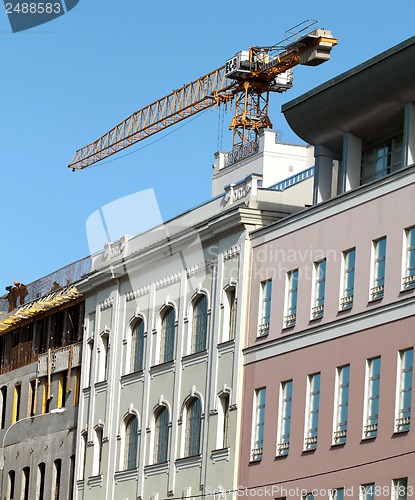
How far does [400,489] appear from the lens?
45906 mm

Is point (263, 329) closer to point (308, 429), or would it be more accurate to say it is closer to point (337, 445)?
point (308, 429)

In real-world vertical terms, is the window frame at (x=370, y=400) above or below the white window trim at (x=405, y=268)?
below

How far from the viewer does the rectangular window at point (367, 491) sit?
47122 millimetres

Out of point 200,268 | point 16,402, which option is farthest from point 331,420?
point 16,402

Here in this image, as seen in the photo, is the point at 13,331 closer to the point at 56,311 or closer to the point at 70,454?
the point at 56,311

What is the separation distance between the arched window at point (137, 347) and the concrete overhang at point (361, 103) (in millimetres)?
11490

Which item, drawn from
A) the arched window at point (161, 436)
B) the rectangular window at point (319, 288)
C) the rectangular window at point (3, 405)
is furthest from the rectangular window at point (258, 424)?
the rectangular window at point (3, 405)

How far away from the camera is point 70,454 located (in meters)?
67.8

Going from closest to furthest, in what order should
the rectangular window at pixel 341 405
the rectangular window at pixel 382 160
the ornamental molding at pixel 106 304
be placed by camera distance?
the rectangular window at pixel 341 405
the rectangular window at pixel 382 160
the ornamental molding at pixel 106 304

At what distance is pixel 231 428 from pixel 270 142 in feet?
125

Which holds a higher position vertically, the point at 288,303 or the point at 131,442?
the point at 288,303

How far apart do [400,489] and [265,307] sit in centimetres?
1085

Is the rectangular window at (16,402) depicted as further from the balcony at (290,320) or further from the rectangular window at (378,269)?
the rectangular window at (378,269)

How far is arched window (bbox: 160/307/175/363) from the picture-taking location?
60.3 meters
